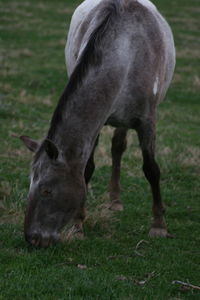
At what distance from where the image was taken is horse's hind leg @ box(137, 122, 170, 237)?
6219mm

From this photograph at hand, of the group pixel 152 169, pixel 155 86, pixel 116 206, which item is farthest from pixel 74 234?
pixel 155 86

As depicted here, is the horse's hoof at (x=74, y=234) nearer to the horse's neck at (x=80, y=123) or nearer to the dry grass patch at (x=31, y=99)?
the horse's neck at (x=80, y=123)

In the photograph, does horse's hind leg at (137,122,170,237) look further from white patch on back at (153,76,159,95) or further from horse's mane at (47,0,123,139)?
horse's mane at (47,0,123,139)

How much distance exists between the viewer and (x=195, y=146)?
10500 millimetres

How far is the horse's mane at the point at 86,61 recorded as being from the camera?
5.14 meters

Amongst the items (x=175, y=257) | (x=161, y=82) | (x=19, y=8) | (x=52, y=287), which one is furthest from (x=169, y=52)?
(x=19, y=8)

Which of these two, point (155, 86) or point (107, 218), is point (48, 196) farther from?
point (155, 86)

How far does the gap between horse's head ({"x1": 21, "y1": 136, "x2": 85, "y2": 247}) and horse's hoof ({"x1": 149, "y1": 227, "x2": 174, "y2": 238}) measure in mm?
1355

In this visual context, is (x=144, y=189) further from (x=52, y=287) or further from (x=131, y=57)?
(x=52, y=287)

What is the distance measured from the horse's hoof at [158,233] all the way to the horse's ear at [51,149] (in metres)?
1.71

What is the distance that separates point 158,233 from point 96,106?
67.2 inches

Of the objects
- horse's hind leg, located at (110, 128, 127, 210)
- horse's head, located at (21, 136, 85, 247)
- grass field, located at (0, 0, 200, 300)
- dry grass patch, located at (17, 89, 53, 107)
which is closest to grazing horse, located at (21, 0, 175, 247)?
horse's head, located at (21, 136, 85, 247)

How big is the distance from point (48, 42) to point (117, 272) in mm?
18428

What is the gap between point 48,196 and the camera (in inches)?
201
